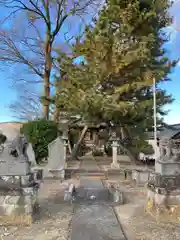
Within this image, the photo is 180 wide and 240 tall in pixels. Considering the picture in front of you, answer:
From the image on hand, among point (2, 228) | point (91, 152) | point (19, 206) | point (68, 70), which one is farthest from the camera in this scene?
point (91, 152)

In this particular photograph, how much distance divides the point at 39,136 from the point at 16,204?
27.1 ft

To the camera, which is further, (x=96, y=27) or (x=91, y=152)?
(x=91, y=152)

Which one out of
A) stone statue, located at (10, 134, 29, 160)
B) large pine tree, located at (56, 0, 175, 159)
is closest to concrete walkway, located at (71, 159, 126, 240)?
stone statue, located at (10, 134, 29, 160)

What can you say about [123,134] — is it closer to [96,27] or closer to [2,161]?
[96,27]

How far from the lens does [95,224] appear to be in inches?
181

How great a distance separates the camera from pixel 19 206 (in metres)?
4.94

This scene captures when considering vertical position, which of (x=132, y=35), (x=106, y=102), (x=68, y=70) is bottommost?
(x=106, y=102)

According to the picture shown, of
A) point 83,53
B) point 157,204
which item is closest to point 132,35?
point 83,53

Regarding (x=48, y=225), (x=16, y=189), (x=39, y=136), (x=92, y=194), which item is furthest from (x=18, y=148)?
(x=39, y=136)

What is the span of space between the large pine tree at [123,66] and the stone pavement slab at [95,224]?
237 inches

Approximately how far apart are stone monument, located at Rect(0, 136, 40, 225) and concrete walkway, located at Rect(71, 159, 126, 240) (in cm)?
102

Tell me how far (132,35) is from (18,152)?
9105mm

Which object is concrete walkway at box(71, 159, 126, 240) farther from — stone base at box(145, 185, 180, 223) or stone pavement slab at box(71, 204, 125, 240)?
stone base at box(145, 185, 180, 223)

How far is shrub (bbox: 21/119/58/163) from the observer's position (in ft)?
42.9
